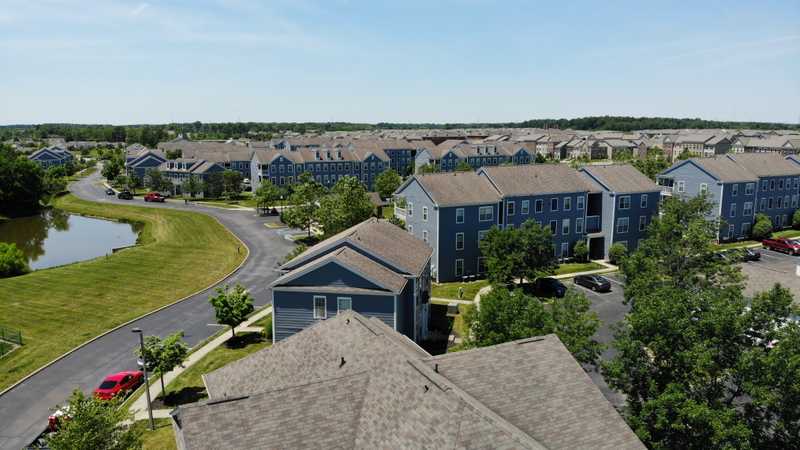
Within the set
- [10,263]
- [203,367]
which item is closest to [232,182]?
[10,263]

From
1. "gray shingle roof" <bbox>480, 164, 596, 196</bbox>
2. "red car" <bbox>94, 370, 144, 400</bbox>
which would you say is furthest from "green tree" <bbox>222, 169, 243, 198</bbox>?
"red car" <bbox>94, 370, 144, 400</bbox>

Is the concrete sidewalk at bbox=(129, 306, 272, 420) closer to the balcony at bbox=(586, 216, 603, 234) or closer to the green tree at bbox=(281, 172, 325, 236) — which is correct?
the green tree at bbox=(281, 172, 325, 236)

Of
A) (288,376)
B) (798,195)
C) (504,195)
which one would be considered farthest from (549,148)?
(288,376)

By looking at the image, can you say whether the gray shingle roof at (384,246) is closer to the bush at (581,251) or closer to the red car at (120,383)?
the red car at (120,383)

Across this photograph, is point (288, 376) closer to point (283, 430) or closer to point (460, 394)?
point (283, 430)

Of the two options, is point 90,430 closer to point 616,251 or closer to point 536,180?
point 536,180

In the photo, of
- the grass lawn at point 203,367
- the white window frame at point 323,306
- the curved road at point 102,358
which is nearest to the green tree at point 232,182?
the curved road at point 102,358
